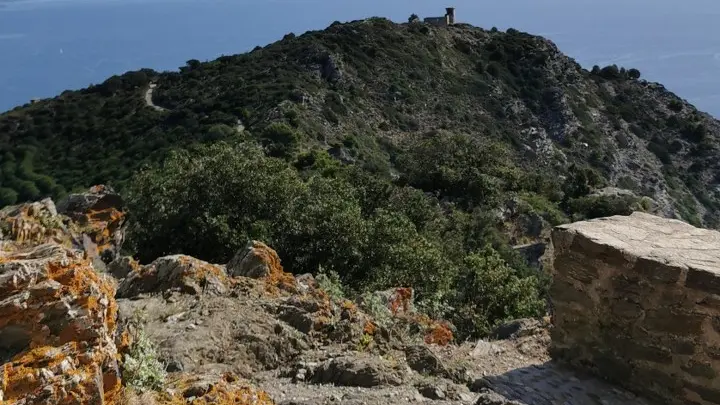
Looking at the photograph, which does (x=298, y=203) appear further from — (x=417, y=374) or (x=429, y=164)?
(x=429, y=164)

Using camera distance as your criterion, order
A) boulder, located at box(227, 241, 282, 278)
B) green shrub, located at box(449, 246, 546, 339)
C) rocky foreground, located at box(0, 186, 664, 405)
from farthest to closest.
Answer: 1. green shrub, located at box(449, 246, 546, 339)
2. boulder, located at box(227, 241, 282, 278)
3. rocky foreground, located at box(0, 186, 664, 405)

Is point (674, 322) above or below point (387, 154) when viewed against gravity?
below

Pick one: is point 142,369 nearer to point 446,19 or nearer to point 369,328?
point 369,328

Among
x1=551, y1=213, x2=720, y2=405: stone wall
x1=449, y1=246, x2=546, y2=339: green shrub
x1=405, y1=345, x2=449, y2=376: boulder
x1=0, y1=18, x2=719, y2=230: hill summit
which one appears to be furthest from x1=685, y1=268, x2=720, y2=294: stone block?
x1=0, y1=18, x2=719, y2=230: hill summit

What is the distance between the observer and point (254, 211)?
14.3m

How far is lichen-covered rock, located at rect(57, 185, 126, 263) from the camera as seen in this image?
32.8ft

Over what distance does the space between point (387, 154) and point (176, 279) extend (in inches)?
1357

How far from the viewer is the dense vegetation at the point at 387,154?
1373 cm

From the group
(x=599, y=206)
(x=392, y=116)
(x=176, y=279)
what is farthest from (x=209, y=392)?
(x=392, y=116)

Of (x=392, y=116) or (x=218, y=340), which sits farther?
(x=392, y=116)

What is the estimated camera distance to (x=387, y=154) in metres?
41.9

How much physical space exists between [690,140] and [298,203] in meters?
58.7

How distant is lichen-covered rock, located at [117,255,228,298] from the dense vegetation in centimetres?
392

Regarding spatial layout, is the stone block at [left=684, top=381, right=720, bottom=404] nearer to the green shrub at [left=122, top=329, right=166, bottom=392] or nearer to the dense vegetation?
the dense vegetation
